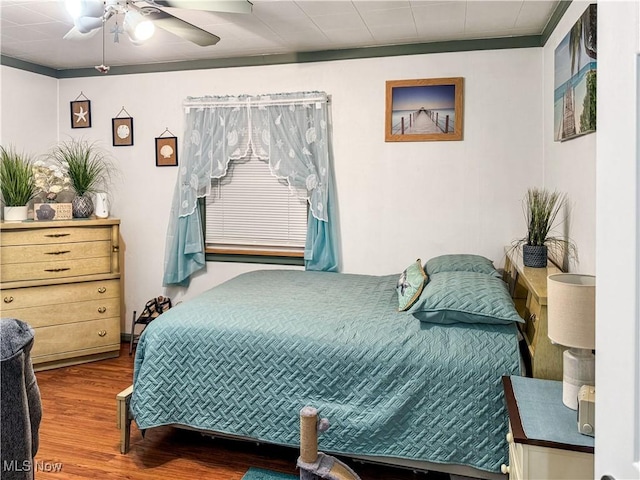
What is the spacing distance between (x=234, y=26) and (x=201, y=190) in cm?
142

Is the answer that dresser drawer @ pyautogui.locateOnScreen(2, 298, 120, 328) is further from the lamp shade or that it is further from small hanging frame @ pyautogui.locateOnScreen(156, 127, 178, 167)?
the lamp shade

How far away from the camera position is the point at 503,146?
3639 mm

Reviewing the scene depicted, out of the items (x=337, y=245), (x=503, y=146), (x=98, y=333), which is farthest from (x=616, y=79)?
(x=98, y=333)

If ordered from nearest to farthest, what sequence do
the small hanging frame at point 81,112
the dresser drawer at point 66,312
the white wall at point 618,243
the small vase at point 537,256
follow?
1. the white wall at point 618,243
2. the small vase at point 537,256
3. the dresser drawer at point 66,312
4. the small hanging frame at point 81,112

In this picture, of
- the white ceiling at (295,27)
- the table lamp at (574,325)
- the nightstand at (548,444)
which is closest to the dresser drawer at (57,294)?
the white ceiling at (295,27)

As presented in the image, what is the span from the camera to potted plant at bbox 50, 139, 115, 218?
425 cm

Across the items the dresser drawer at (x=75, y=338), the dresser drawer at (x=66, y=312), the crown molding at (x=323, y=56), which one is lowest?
the dresser drawer at (x=75, y=338)

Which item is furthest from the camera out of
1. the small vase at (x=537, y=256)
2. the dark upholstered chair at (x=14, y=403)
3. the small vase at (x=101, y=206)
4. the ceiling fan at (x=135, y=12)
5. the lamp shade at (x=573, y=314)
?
the small vase at (x=101, y=206)

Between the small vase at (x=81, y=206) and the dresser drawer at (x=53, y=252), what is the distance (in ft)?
1.08

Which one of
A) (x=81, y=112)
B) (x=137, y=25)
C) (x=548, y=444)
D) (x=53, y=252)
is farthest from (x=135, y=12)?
(x=81, y=112)

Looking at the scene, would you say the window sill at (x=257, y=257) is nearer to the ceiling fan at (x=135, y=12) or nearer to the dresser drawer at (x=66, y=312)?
the dresser drawer at (x=66, y=312)

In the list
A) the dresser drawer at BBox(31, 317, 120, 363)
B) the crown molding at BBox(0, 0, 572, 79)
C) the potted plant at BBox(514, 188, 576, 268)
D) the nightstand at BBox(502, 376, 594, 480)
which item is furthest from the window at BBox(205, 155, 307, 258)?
the nightstand at BBox(502, 376, 594, 480)

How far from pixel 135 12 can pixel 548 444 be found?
2485 mm

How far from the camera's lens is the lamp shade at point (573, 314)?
1.58 metres
